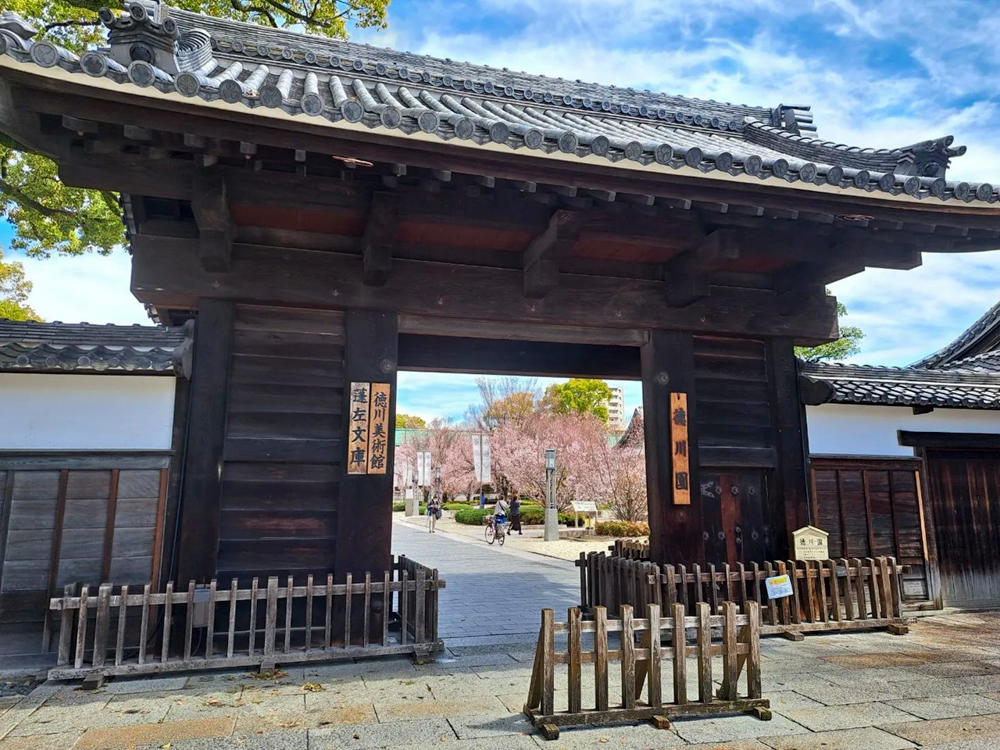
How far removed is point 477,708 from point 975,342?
39.8ft

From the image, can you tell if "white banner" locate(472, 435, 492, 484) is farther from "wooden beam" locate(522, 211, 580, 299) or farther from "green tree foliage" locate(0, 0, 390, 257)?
"wooden beam" locate(522, 211, 580, 299)

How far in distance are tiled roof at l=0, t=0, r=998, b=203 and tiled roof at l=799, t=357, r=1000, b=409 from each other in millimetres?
2479

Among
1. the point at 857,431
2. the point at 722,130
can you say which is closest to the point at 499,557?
the point at 857,431

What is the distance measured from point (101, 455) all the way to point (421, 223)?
11.5 ft

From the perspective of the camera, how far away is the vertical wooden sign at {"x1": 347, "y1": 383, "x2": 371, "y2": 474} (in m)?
5.85

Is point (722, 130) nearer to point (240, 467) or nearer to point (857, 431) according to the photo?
point (857, 431)

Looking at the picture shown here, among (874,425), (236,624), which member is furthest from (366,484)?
(874,425)

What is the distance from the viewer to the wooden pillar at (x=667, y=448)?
259 inches

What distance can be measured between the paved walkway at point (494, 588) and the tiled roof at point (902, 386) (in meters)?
4.62

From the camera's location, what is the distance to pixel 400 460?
51.4 meters

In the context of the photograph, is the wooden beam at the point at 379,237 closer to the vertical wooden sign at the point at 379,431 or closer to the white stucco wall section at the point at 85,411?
the vertical wooden sign at the point at 379,431

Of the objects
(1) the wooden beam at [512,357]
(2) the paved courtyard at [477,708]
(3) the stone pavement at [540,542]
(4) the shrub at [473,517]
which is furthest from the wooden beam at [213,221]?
(4) the shrub at [473,517]

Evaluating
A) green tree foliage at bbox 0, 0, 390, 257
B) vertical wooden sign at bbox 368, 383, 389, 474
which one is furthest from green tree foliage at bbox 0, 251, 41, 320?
vertical wooden sign at bbox 368, 383, 389, 474

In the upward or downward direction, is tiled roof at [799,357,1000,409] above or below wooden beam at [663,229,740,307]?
below
